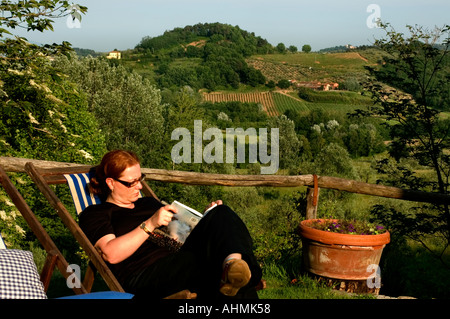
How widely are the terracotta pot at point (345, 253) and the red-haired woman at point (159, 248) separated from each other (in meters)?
1.48

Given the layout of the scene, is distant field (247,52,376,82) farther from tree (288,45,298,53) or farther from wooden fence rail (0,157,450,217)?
wooden fence rail (0,157,450,217)

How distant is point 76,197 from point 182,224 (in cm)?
78

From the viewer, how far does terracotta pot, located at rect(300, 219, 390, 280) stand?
12.1ft

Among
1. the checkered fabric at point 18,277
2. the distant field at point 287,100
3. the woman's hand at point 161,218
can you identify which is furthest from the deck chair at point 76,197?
the distant field at point 287,100

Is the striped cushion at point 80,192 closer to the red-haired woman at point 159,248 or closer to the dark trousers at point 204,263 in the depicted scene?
the red-haired woman at point 159,248

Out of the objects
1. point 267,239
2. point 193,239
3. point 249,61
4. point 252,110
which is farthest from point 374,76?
point 249,61

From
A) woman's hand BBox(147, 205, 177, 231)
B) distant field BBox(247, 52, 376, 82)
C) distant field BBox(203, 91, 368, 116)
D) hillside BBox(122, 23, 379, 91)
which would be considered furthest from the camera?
distant field BBox(247, 52, 376, 82)

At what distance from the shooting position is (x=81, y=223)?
2.70 meters

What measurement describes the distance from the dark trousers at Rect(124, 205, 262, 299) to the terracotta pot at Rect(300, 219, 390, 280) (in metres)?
1.52

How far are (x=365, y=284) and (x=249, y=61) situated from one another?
85.7m

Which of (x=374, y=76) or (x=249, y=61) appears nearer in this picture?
(x=374, y=76)

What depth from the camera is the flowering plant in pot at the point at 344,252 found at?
3.69 meters

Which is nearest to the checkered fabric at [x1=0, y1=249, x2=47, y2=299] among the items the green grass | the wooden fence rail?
the green grass
